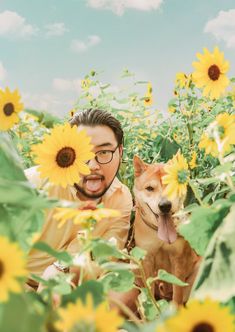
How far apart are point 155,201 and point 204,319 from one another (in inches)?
66.5

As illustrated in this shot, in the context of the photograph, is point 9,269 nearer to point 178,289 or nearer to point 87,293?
point 87,293

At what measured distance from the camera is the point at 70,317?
1.62 ft

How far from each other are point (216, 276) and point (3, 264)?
0.32 metres

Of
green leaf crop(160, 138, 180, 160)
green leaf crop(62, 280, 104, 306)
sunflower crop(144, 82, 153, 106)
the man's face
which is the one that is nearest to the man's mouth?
the man's face

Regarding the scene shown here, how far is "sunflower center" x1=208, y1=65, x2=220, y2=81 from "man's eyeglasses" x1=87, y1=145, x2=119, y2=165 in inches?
28.1

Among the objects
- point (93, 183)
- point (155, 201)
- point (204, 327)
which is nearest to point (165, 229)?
point (155, 201)

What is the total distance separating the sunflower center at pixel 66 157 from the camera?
1.09 metres

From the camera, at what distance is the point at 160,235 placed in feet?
7.23

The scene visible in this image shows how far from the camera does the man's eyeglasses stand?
7.33ft

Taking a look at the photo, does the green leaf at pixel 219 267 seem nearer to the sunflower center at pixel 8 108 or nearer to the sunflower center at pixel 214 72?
the sunflower center at pixel 8 108

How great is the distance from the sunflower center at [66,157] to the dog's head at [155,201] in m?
1.08

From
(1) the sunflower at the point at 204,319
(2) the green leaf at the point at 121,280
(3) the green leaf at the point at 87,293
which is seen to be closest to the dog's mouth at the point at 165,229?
(2) the green leaf at the point at 121,280

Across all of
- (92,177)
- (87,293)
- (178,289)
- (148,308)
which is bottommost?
(178,289)

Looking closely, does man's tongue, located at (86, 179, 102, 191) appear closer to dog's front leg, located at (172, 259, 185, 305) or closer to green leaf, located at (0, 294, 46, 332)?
dog's front leg, located at (172, 259, 185, 305)
